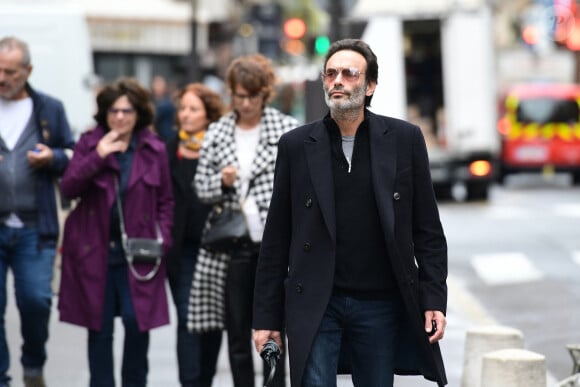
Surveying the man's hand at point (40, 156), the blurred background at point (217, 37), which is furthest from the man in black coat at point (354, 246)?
the blurred background at point (217, 37)

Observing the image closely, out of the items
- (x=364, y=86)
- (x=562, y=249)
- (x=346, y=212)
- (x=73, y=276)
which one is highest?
(x=364, y=86)

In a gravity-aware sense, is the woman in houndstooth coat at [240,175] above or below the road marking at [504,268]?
above

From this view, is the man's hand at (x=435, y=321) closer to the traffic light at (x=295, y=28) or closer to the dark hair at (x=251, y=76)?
the dark hair at (x=251, y=76)

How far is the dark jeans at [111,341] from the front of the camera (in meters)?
7.65

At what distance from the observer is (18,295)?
26.1 feet

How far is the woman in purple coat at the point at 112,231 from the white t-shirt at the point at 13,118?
49cm

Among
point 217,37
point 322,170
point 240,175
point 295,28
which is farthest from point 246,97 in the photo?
point 217,37

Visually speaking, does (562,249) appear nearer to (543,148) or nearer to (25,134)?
(25,134)

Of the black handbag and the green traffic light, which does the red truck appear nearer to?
the green traffic light

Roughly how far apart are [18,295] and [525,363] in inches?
105

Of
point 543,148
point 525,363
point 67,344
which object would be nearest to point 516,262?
point 67,344

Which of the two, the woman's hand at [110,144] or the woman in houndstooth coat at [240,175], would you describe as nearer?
the woman in houndstooth coat at [240,175]

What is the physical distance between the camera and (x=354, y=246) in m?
5.46

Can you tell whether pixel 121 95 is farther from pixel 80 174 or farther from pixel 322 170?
pixel 322 170
